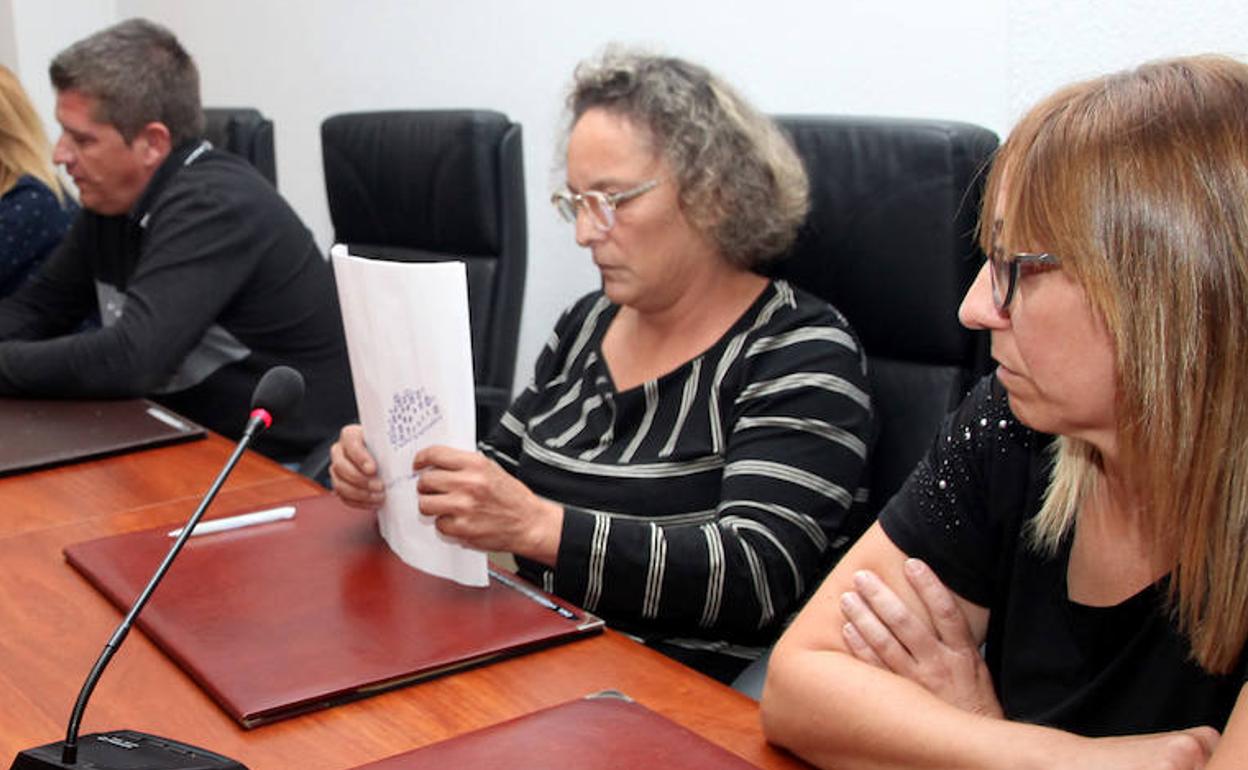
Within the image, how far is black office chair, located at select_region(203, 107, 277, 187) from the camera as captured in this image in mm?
2875

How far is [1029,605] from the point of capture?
3.69 feet

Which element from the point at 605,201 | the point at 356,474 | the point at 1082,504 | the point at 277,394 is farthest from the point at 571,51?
the point at 1082,504

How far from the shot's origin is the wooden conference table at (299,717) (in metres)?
1.01

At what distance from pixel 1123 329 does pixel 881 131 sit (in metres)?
0.64

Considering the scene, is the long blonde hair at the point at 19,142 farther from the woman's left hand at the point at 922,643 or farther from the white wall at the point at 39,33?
the woman's left hand at the point at 922,643

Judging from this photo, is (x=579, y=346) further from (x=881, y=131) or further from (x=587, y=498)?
(x=881, y=131)

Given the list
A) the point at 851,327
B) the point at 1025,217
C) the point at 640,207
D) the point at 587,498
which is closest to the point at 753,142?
the point at 640,207

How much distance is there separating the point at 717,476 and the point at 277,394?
553 mm

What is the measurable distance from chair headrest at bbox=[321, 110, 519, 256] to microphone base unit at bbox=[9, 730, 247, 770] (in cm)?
138

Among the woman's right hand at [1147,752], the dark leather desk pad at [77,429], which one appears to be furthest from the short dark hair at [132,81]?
the woman's right hand at [1147,752]

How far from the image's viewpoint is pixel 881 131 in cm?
150

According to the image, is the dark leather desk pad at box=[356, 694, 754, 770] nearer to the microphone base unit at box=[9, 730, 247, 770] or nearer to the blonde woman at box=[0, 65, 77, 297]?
the microphone base unit at box=[9, 730, 247, 770]

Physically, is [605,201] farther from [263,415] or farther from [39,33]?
[39,33]

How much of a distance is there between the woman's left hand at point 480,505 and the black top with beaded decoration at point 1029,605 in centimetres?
34
